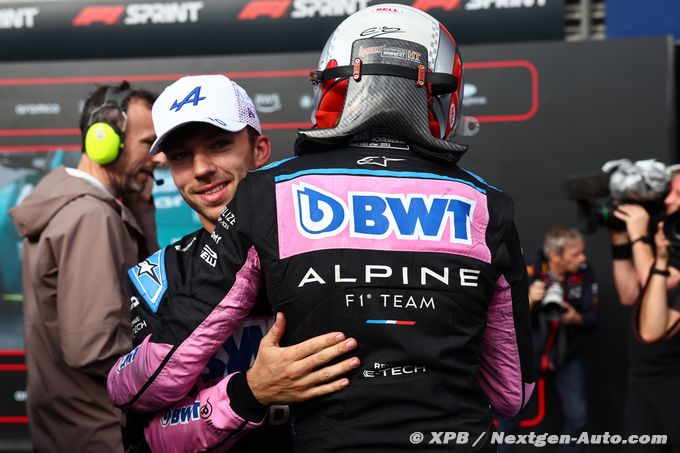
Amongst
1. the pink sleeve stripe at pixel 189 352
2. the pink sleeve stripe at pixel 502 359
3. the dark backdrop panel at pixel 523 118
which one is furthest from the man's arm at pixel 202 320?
the dark backdrop panel at pixel 523 118

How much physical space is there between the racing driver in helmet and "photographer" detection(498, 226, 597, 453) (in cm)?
403

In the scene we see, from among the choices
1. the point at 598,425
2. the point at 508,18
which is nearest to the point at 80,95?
the point at 508,18

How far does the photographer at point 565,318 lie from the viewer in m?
5.75

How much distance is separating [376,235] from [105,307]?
4.44 ft

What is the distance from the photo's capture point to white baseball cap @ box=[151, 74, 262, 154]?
199cm

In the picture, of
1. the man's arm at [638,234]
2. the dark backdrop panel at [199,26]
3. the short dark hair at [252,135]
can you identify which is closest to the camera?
the short dark hair at [252,135]

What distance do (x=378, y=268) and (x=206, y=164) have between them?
0.60 m

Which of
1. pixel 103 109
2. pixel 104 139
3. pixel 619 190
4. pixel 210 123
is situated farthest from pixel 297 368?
pixel 619 190

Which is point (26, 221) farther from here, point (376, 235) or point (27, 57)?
point (27, 57)

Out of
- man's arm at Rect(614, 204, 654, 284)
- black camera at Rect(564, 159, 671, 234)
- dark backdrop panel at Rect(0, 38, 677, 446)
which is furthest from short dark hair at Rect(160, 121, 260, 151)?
dark backdrop panel at Rect(0, 38, 677, 446)

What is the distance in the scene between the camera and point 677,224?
3.78m

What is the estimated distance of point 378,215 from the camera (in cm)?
165

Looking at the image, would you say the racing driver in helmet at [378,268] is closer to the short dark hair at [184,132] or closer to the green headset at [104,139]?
the short dark hair at [184,132]

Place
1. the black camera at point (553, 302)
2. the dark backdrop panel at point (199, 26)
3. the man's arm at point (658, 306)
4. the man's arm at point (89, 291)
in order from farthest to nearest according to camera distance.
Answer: the dark backdrop panel at point (199, 26) → the black camera at point (553, 302) → the man's arm at point (658, 306) → the man's arm at point (89, 291)
